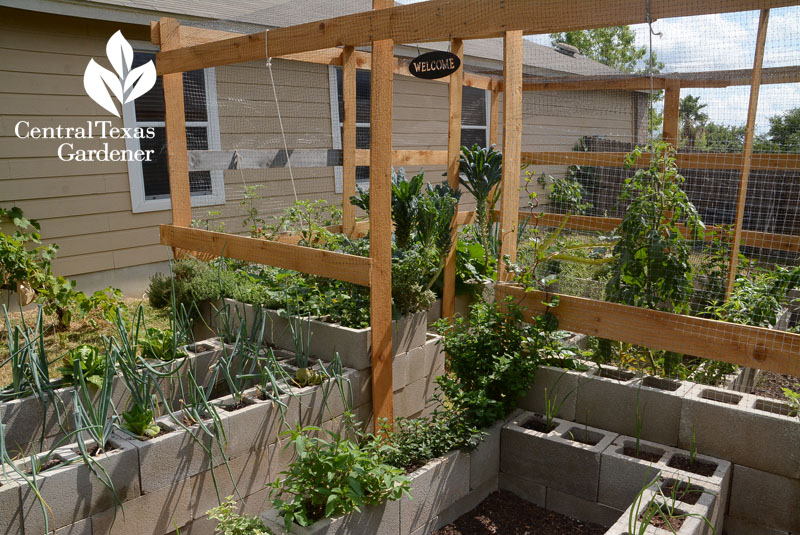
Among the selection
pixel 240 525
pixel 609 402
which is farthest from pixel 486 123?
pixel 240 525

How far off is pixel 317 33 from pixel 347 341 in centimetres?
157

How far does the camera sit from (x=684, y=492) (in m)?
2.34

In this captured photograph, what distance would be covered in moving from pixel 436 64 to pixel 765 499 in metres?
2.44

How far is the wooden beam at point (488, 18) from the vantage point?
2.45 m

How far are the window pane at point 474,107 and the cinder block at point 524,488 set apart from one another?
6793mm

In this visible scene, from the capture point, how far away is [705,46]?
106 inches

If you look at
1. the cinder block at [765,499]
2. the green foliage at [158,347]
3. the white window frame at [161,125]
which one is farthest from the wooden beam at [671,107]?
the green foliage at [158,347]

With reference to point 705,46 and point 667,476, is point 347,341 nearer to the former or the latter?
point 667,476

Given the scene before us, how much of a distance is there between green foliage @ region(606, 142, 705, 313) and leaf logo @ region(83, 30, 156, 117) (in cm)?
448

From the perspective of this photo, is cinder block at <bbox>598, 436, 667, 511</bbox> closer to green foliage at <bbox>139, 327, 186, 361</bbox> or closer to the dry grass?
green foliage at <bbox>139, 327, 186, 361</bbox>

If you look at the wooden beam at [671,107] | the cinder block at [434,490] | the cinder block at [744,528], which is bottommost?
the cinder block at [744,528]

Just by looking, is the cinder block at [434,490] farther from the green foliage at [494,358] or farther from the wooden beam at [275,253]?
the wooden beam at [275,253]

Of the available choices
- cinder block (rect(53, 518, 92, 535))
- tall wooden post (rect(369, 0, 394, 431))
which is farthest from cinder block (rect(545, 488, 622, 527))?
cinder block (rect(53, 518, 92, 535))

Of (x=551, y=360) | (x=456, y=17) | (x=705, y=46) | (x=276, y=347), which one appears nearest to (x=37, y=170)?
(x=276, y=347)
